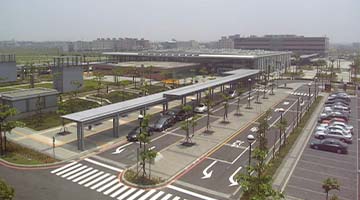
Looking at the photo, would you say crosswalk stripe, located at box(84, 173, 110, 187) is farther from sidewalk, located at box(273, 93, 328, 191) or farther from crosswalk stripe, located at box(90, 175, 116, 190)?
sidewalk, located at box(273, 93, 328, 191)

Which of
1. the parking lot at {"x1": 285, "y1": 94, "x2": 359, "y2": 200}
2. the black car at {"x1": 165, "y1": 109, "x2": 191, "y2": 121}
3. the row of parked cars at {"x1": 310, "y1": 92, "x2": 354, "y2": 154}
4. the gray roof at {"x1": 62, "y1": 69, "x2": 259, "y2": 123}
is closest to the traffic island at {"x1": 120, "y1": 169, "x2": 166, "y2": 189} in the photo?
the gray roof at {"x1": 62, "y1": 69, "x2": 259, "y2": 123}

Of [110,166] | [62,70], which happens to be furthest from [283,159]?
[62,70]

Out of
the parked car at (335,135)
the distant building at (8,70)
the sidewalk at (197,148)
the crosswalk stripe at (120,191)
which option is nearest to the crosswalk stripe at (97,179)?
the crosswalk stripe at (120,191)

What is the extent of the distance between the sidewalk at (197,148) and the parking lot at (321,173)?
26.8 feet

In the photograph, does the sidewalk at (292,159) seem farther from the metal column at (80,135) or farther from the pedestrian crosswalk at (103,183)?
the metal column at (80,135)

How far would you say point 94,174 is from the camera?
26.1 meters

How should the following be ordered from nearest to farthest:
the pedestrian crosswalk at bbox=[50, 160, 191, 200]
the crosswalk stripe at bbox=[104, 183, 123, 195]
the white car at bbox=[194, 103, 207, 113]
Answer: the pedestrian crosswalk at bbox=[50, 160, 191, 200], the crosswalk stripe at bbox=[104, 183, 123, 195], the white car at bbox=[194, 103, 207, 113]

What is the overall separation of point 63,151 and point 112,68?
6668 centimetres

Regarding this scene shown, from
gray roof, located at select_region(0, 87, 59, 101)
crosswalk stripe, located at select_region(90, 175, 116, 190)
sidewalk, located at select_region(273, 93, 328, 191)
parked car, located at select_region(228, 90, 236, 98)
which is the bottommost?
crosswalk stripe, located at select_region(90, 175, 116, 190)

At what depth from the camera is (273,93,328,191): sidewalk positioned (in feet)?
81.8

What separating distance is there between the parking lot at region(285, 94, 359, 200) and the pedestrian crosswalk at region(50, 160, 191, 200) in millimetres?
8756

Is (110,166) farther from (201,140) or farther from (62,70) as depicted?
(62,70)

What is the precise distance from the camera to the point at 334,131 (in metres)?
36.8

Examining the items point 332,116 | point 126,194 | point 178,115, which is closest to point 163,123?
point 178,115
